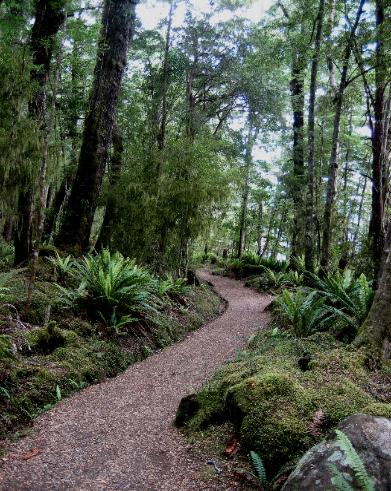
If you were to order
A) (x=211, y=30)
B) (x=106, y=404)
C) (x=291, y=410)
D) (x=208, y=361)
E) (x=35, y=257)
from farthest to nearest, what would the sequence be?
1. (x=211, y=30)
2. (x=208, y=361)
3. (x=35, y=257)
4. (x=106, y=404)
5. (x=291, y=410)

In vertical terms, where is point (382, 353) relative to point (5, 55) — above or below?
below

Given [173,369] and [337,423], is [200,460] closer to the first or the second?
[337,423]

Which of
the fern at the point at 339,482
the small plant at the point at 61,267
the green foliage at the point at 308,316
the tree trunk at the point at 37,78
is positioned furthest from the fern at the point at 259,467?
the tree trunk at the point at 37,78

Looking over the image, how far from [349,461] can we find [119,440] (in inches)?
89.4

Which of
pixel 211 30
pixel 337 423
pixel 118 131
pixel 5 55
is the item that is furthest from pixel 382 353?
pixel 211 30

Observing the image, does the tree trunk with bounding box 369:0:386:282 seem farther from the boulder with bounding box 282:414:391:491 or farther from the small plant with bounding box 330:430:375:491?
the small plant with bounding box 330:430:375:491

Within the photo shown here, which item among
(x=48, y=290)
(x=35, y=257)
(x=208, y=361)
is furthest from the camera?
(x=48, y=290)

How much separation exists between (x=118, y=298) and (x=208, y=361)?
188 centimetres

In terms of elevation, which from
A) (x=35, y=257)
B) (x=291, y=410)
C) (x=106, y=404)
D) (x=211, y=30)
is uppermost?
(x=211, y=30)

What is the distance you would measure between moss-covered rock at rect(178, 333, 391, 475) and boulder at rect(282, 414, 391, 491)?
16.5 inches

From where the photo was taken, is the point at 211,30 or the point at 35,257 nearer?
the point at 35,257

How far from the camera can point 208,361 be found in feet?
21.6

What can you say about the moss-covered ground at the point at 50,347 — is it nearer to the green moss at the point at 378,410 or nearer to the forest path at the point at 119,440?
the forest path at the point at 119,440

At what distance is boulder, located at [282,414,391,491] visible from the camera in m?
2.40
